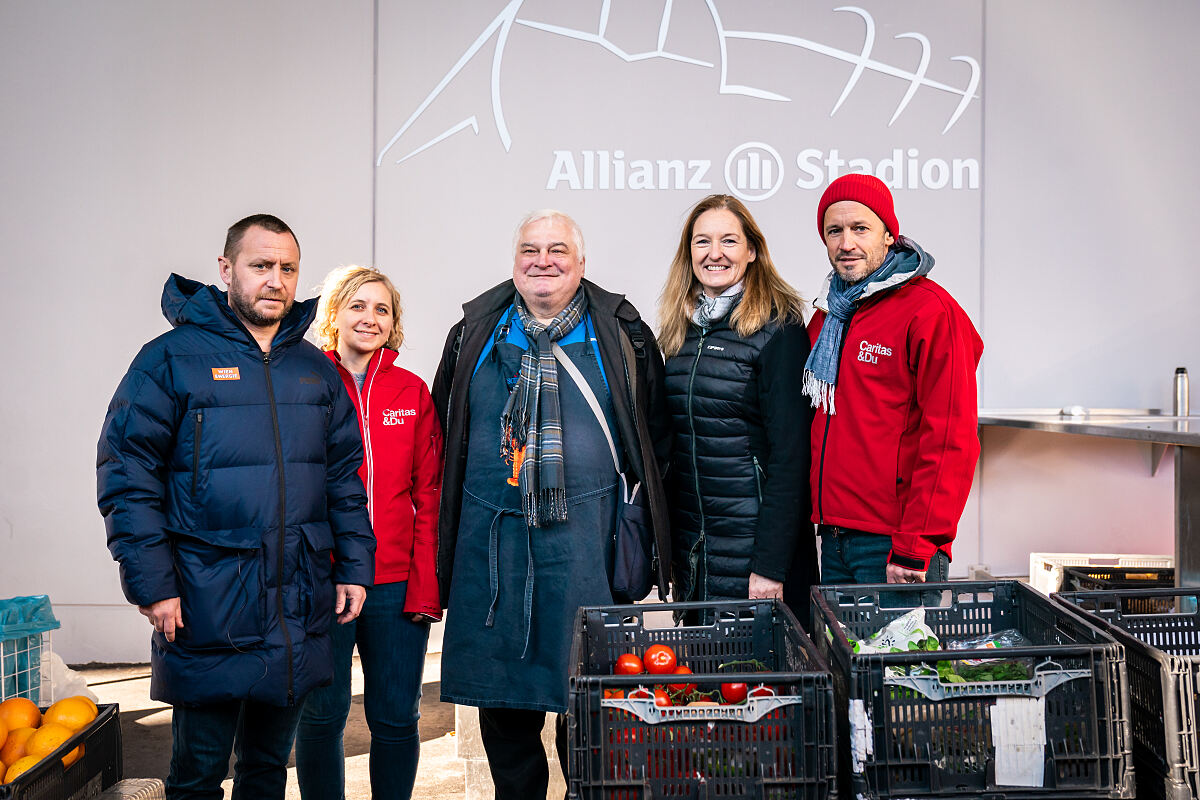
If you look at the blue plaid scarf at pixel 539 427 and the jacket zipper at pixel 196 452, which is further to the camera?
the blue plaid scarf at pixel 539 427

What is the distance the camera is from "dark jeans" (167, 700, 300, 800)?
2.06 metres

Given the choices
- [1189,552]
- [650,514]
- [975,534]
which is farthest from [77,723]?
[975,534]

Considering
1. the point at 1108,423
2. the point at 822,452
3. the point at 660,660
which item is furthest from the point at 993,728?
the point at 1108,423

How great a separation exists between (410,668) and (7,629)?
0.96 meters

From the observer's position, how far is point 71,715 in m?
2.04

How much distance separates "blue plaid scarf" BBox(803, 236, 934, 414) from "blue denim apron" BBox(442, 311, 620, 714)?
0.53 metres

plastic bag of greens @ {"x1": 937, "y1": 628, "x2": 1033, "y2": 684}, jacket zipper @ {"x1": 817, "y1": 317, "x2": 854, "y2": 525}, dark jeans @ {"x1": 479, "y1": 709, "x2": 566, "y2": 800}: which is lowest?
dark jeans @ {"x1": 479, "y1": 709, "x2": 566, "y2": 800}

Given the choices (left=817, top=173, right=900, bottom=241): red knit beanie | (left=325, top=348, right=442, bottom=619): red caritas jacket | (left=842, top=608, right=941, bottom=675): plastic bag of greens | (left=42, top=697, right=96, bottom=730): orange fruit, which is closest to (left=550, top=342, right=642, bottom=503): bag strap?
(left=325, top=348, right=442, bottom=619): red caritas jacket

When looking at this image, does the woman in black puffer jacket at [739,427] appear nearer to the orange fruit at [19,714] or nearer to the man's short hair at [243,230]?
the man's short hair at [243,230]

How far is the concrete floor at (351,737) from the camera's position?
3207 millimetres

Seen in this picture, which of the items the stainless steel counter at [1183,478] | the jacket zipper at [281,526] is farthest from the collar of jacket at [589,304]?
the stainless steel counter at [1183,478]

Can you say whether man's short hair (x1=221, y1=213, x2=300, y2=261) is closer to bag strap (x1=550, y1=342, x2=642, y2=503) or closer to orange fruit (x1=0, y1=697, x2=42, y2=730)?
bag strap (x1=550, y1=342, x2=642, y2=503)

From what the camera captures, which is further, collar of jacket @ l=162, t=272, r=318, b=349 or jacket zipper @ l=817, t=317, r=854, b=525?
jacket zipper @ l=817, t=317, r=854, b=525

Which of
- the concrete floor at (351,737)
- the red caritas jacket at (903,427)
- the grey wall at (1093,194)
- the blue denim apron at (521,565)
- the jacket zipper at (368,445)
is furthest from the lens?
the grey wall at (1093,194)
